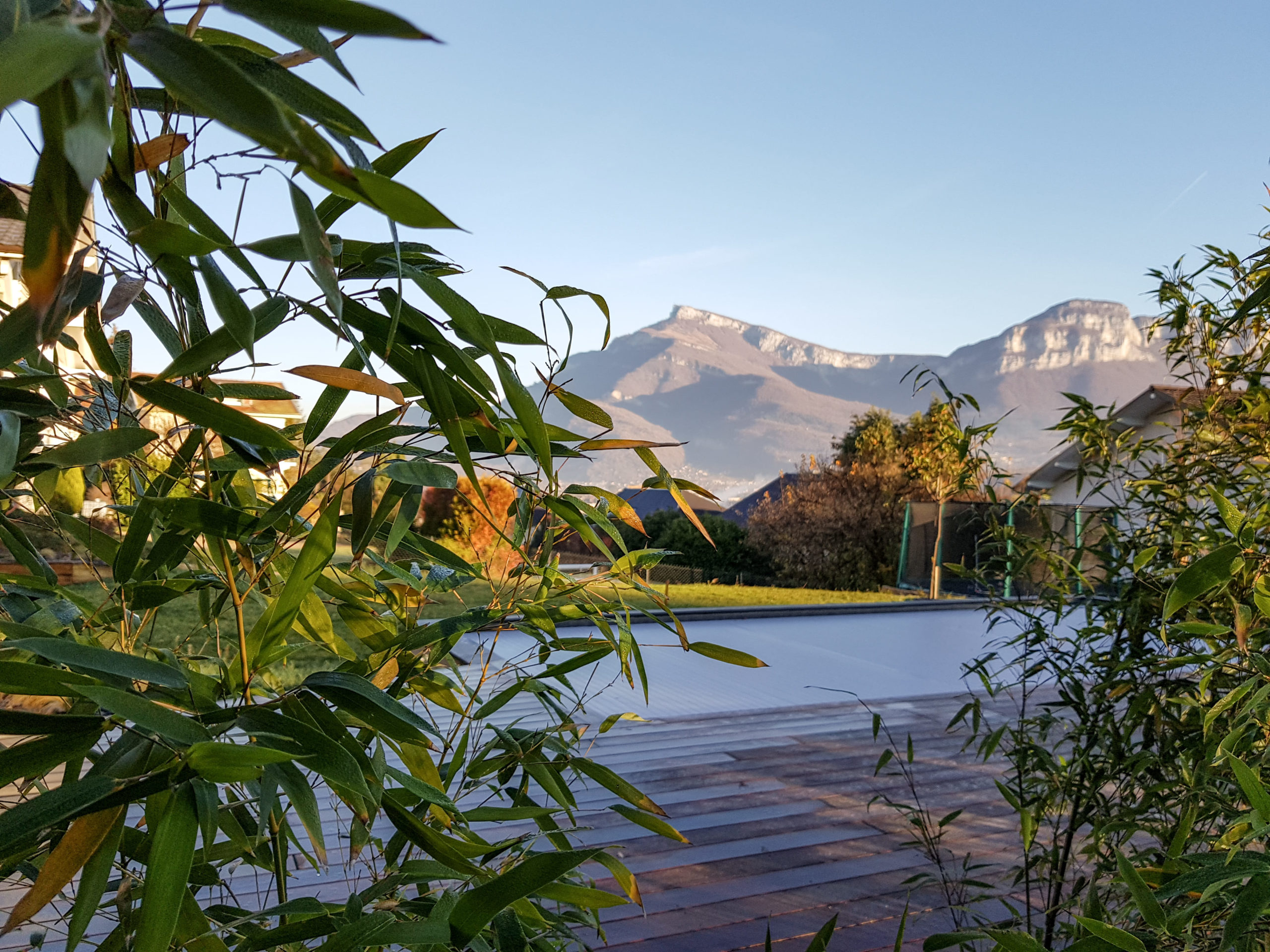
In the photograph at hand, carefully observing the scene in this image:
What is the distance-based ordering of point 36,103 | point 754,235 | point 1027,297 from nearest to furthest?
point 36,103, point 754,235, point 1027,297

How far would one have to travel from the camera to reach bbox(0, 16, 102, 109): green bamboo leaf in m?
0.27

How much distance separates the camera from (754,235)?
75000 millimetres

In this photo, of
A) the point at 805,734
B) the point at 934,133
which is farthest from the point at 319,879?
the point at 934,133

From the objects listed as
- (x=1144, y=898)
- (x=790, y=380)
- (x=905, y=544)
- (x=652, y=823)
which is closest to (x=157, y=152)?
(x=652, y=823)

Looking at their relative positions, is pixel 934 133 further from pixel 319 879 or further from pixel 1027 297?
pixel 319 879

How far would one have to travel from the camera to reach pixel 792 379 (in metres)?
128

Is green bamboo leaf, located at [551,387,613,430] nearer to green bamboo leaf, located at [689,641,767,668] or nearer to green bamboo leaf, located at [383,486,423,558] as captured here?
green bamboo leaf, located at [383,486,423,558]

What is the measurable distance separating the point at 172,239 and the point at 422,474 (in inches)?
10.0

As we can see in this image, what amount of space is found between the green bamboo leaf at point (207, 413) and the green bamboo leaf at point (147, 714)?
6.9 inches

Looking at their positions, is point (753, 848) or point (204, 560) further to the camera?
point (753, 848)

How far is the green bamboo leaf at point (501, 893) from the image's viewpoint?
0.57 m

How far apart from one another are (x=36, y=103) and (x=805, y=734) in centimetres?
401

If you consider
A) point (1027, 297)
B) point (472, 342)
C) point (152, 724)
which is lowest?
point (152, 724)

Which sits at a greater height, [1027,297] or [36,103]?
[1027,297]
